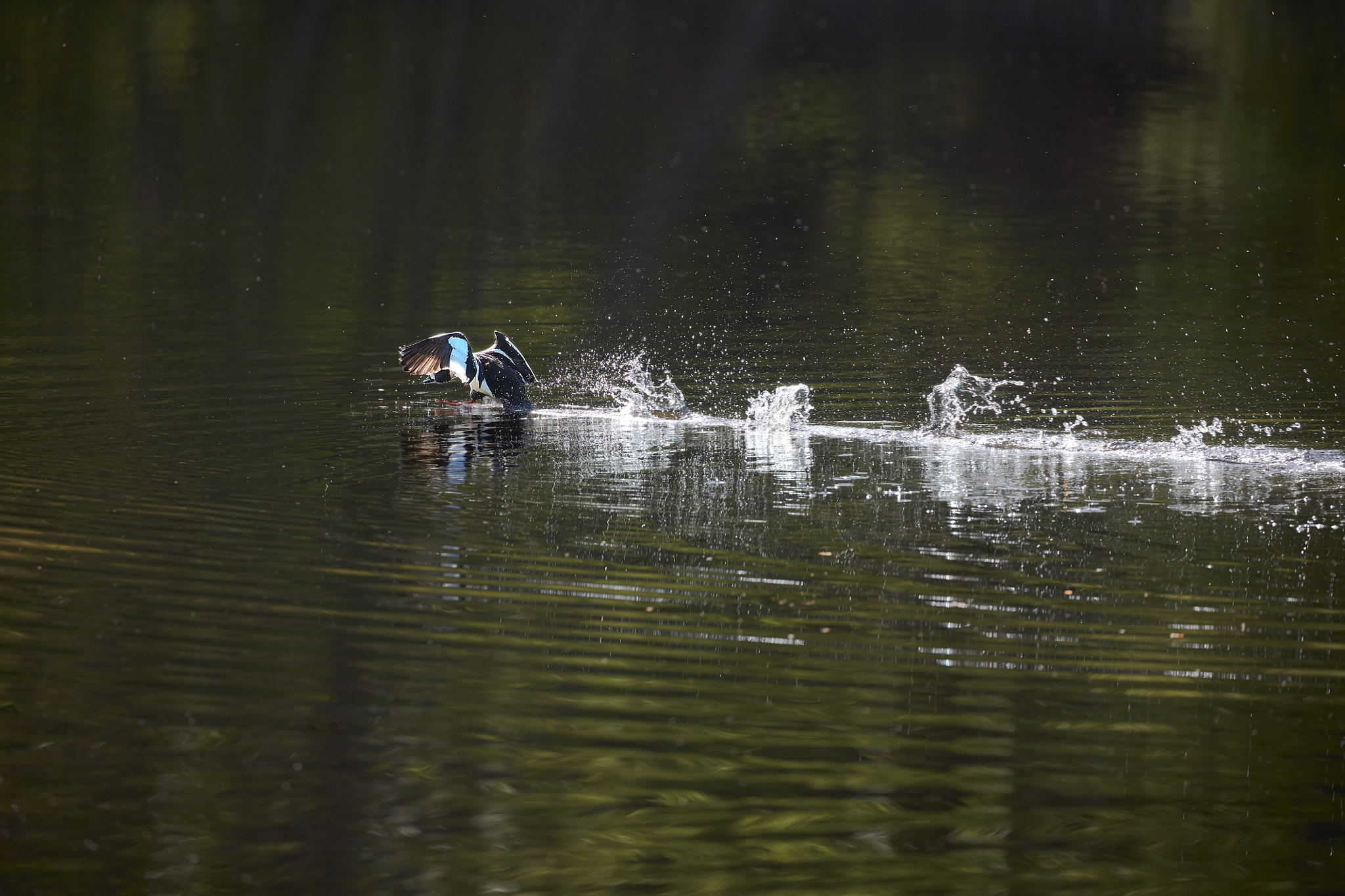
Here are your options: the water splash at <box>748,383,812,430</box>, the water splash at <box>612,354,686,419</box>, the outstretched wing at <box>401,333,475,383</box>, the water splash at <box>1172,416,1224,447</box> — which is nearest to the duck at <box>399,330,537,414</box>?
the outstretched wing at <box>401,333,475,383</box>

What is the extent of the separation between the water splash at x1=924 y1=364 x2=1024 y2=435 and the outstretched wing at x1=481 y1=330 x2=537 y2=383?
157 inches

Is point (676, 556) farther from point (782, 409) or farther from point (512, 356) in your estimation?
point (512, 356)

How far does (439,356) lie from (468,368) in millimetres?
352

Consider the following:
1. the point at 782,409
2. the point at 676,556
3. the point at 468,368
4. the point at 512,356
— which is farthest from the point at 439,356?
the point at 676,556

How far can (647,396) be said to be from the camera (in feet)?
51.2

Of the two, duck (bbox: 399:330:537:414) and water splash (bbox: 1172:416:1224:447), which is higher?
duck (bbox: 399:330:537:414)

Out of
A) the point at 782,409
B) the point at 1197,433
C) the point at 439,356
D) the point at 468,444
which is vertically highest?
the point at 439,356

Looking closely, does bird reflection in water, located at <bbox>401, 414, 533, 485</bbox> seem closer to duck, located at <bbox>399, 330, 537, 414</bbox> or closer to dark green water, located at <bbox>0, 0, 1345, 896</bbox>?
dark green water, located at <bbox>0, 0, 1345, 896</bbox>

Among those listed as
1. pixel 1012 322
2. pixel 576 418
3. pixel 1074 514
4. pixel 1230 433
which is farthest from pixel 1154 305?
pixel 1074 514

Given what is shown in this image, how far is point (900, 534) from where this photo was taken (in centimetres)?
1030

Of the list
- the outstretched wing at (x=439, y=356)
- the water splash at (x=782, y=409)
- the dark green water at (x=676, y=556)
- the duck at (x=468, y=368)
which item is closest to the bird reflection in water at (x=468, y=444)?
the dark green water at (x=676, y=556)

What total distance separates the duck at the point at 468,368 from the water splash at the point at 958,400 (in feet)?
12.8

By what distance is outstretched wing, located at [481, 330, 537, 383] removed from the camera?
16.0 meters

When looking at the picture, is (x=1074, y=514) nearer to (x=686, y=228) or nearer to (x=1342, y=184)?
(x=686, y=228)
